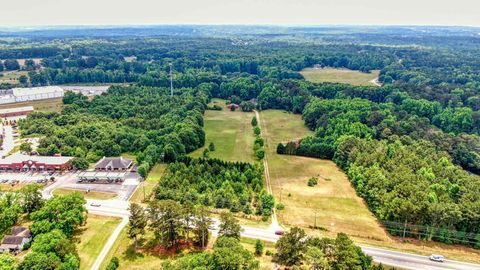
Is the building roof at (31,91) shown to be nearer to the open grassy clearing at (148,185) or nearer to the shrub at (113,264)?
the open grassy clearing at (148,185)

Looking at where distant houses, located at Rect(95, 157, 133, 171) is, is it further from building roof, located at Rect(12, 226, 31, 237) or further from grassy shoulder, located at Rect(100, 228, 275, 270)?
grassy shoulder, located at Rect(100, 228, 275, 270)

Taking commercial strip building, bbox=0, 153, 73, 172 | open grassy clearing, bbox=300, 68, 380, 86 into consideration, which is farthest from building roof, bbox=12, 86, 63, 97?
open grassy clearing, bbox=300, 68, 380, 86

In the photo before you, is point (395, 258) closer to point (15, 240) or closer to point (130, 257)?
point (130, 257)

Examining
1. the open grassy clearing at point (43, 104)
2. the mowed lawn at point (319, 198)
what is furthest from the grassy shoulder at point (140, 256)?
the open grassy clearing at point (43, 104)

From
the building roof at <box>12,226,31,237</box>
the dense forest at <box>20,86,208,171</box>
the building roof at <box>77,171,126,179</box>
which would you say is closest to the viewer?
the building roof at <box>12,226,31,237</box>

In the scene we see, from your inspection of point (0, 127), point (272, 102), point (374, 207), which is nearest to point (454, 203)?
point (374, 207)

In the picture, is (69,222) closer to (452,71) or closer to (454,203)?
(454,203)
